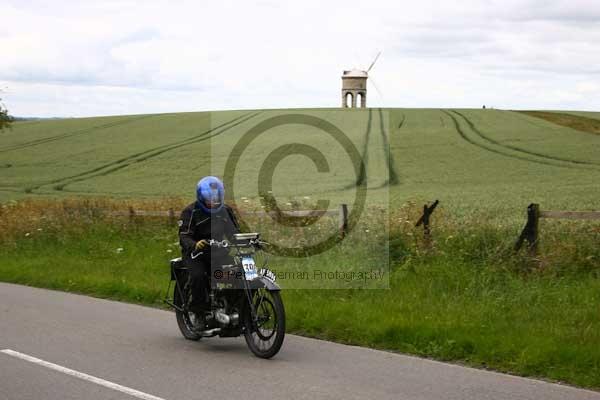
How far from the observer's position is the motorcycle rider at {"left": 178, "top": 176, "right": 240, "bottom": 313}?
830cm

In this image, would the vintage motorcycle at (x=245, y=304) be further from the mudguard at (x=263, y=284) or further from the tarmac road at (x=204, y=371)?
the tarmac road at (x=204, y=371)

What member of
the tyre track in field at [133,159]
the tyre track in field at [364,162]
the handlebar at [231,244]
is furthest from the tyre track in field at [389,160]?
the handlebar at [231,244]

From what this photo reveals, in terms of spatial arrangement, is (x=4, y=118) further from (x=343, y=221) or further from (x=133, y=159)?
(x=343, y=221)

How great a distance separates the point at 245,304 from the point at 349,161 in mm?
28849

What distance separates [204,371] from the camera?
725 cm

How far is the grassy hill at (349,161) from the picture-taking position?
2811cm

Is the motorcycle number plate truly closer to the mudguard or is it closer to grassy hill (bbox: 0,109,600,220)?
the mudguard

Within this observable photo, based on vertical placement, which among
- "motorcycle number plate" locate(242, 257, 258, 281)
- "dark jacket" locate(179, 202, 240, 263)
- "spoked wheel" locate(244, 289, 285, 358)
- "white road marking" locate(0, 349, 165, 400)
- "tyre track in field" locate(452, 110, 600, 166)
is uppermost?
"tyre track in field" locate(452, 110, 600, 166)

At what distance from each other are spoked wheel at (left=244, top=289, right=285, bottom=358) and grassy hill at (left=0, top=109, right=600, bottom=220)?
1159 centimetres

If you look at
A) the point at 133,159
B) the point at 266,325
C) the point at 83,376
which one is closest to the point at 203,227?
the point at 266,325

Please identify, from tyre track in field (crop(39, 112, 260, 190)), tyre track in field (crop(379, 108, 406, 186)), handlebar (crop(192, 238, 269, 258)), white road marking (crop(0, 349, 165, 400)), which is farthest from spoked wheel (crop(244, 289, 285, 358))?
tyre track in field (crop(39, 112, 260, 190))

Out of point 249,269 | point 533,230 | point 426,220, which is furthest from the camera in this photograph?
point 426,220

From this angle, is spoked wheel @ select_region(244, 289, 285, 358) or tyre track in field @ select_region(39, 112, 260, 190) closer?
spoked wheel @ select_region(244, 289, 285, 358)

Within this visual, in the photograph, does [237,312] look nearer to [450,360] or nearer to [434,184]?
[450,360]
